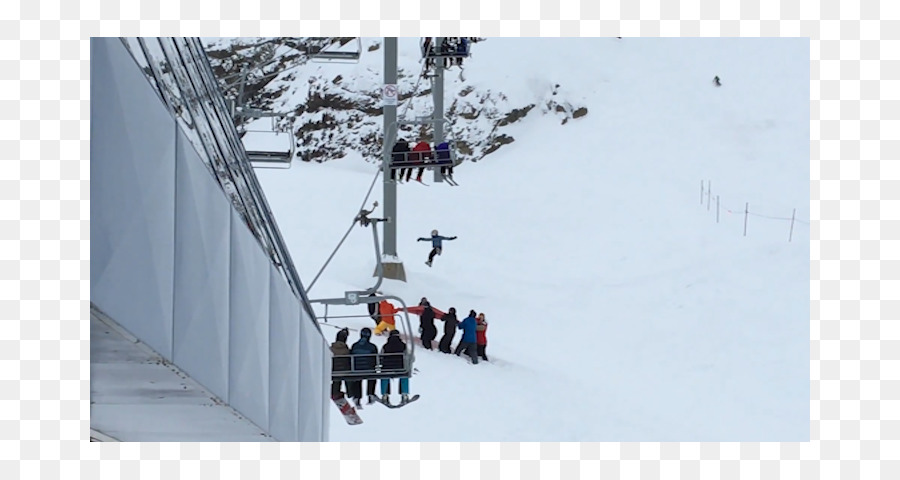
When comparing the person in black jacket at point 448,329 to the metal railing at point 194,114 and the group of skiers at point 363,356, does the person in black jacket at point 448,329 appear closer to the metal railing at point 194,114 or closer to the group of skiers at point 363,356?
the group of skiers at point 363,356

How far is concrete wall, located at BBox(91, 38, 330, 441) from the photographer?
4660 millimetres

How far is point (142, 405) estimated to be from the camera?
6.80m

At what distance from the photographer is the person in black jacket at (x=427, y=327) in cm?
1995

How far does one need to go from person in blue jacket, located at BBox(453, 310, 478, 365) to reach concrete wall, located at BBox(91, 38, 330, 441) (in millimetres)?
11307

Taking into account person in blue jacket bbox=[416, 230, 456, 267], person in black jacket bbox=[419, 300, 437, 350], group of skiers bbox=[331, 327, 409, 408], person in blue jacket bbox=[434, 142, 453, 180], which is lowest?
group of skiers bbox=[331, 327, 409, 408]

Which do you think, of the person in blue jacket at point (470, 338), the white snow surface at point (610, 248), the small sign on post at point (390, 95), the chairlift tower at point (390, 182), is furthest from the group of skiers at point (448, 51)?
the person in blue jacket at point (470, 338)

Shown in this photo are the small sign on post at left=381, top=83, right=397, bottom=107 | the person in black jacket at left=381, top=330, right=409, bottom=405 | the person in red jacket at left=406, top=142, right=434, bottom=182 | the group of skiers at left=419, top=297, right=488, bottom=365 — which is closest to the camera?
the person in black jacket at left=381, top=330, right=409, bottom=405

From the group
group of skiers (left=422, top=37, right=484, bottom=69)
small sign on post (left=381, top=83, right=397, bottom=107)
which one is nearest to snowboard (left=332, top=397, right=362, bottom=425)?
small sign on post (left=381, top=83, right=397, bottom=107)

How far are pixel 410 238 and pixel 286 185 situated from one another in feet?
17.9

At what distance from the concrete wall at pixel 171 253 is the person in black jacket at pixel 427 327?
38.3 ft

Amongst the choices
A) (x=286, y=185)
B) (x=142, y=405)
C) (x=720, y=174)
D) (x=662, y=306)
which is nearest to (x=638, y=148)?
(x=720, y=174)

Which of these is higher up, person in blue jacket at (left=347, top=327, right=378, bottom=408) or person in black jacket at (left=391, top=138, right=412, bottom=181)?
person in black jacket at (left=391, top=138, right=412, bottom=181)

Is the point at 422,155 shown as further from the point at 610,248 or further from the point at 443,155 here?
the point at 610,248

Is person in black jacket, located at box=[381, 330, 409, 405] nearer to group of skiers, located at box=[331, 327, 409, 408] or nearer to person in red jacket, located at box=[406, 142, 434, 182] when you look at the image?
group of skiers, located at box=[331, 327, 409, 408]
